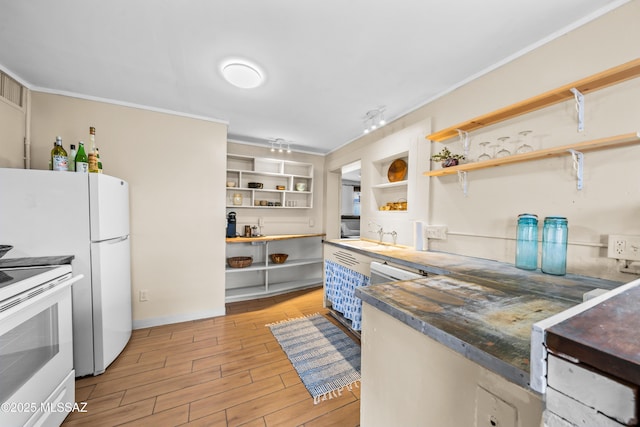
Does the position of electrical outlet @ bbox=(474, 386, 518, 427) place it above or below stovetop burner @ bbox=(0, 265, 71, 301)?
below

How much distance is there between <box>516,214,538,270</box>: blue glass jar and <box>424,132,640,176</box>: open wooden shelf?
1.21 feet

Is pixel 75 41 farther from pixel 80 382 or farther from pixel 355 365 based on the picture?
pixel 355 365

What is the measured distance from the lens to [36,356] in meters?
1.25

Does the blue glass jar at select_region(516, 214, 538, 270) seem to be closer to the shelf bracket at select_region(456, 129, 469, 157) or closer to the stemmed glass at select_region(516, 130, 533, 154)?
the stemmed glass at select_region(516, 130, 533, 154)

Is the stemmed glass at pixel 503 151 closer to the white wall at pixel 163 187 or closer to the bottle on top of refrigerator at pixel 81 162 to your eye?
the white wall at pixel 163 187

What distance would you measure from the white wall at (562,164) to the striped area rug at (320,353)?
128cm

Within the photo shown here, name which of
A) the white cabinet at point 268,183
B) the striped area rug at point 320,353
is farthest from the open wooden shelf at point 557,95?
the white cabinet at point 268,183

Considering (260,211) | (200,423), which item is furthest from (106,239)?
(260,211)

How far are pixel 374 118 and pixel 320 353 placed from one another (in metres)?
2.45

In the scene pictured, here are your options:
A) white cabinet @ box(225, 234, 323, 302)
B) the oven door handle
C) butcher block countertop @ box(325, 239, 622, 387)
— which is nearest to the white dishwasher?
butcher block countertop @ box(325, 239, 622, 387)

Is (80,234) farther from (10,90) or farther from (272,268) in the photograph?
(272,268)

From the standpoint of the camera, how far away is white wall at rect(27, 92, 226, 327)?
2219 millimetres

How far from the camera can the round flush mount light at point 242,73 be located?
1739mm

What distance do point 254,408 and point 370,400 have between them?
98cm
